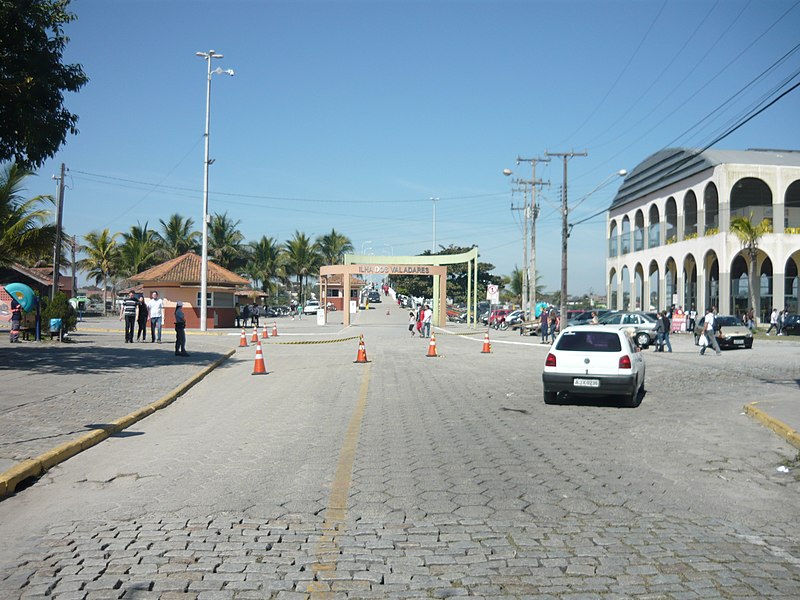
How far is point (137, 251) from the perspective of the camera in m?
69.8

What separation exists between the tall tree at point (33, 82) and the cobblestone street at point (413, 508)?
8.49 metres

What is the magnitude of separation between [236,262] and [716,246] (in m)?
46.6

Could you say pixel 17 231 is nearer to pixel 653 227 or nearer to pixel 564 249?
pixel 564 249

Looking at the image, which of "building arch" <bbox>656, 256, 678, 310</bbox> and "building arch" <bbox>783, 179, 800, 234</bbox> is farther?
"building arch" <bbox>656, 256, 678, 310</bbox>

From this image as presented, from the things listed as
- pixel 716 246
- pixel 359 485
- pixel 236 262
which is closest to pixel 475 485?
pixel 359 485

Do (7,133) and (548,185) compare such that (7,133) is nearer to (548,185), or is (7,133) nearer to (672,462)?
(672,462)

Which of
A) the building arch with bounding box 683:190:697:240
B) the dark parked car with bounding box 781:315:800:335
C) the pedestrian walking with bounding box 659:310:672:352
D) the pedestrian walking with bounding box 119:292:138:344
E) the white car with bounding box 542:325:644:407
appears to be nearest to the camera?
the white car with bounding box 542:325:644:407

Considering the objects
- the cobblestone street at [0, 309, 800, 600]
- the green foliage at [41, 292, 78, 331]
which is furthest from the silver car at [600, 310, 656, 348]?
the green foliage at [41, 292, 78, 331]

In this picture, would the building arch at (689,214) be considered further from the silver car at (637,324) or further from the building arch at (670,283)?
the silver car at (637,324)

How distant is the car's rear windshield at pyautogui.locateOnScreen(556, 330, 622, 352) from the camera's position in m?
13.5

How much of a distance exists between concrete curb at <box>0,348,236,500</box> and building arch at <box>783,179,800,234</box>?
1833 inches

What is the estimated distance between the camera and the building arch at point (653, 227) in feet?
195

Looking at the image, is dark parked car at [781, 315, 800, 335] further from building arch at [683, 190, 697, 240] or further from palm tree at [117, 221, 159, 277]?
palm tree at [117, 221, 159, 277]

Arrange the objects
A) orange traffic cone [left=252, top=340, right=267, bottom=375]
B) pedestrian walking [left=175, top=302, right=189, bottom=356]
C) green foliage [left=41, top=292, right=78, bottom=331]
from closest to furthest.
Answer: orange traffic cone [left=252, top=340, right=267, bottom=375], pedestrian walking [left=175, top=302, right=189, bottom=356], green foliage [left=41, top=292, right=78, bottom=331]
